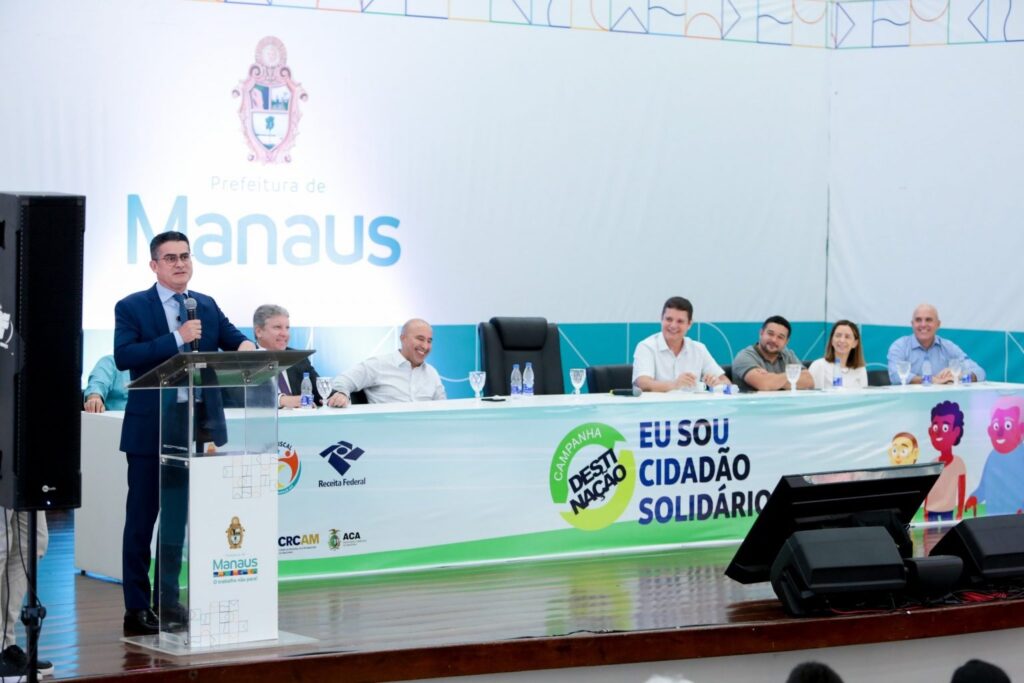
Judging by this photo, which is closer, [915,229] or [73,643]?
[73,643]

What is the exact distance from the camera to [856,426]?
6.30 m

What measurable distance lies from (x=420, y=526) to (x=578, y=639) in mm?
1395

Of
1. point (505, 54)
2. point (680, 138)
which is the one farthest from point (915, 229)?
point (505, 54)

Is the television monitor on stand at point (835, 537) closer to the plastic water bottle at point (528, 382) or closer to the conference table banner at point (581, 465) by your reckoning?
the conference table banner at point (581, 465)

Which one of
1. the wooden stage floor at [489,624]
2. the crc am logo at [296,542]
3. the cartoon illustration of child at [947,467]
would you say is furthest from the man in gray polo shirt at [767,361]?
the crc am logo at [296,542]

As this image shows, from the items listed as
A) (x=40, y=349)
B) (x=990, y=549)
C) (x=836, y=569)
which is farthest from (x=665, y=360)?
(x=40, y=349)

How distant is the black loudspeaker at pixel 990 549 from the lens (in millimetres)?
4672

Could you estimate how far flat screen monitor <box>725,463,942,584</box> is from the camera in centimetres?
452

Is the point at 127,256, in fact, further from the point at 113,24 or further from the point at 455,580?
the point at 455,580

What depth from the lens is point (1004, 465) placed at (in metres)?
6.64

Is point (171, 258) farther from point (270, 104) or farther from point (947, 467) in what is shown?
point (947, 467)

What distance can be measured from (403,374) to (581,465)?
3.01 feet

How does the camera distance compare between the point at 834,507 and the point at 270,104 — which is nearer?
the point at 834,507

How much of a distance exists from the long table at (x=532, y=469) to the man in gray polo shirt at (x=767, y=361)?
39 centimetres
